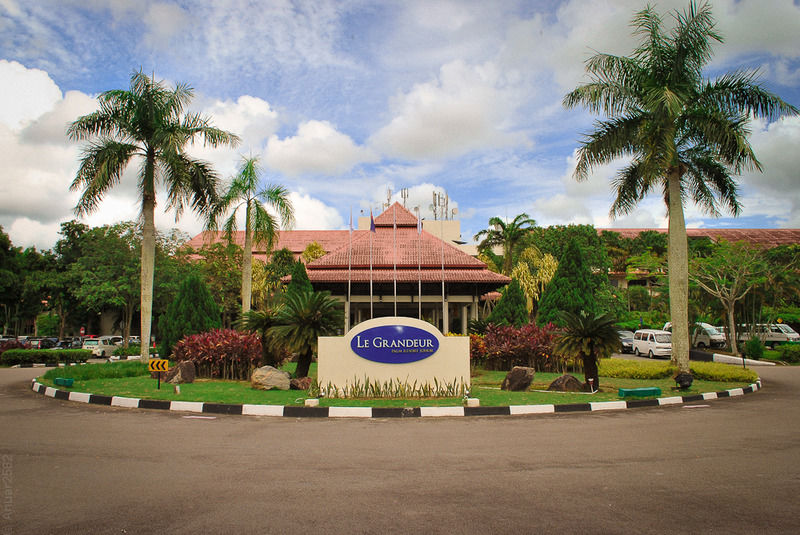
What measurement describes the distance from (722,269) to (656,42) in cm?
1753

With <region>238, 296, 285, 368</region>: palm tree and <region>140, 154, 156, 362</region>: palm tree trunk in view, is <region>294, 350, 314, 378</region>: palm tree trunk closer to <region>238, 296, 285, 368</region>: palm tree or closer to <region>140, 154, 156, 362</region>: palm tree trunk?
<region>238, 296, 285, 368</region>: palm tree

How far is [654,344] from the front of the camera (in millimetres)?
29406

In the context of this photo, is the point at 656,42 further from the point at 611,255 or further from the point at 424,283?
the point at 611,255

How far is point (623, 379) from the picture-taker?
15.3 m

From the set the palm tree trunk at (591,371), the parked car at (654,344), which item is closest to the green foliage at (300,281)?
the palm tree trunk at (591,371)

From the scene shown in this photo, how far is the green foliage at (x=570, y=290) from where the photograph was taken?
69.2 ft

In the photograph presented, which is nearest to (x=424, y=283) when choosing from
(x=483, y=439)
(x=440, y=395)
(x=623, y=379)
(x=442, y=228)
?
(x=623, y=379)

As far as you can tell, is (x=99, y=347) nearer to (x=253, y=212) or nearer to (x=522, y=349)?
(x=253, y=212)

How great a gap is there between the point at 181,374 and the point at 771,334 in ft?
115

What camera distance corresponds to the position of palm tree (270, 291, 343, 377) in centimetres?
1243

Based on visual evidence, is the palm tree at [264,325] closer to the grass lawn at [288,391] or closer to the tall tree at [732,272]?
the grass lawn at [288,391]

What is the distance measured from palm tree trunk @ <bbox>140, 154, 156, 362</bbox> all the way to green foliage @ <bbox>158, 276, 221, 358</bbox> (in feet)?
8.99

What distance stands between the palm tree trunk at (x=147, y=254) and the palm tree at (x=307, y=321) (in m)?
6.14

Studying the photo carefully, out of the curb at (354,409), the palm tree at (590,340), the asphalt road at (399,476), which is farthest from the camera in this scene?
the palm tree at (590,340)
